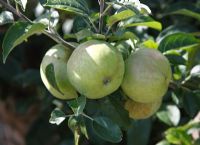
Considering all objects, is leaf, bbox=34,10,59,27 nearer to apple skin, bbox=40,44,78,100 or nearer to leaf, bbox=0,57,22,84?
apple skin, bbox=40,44,78,100

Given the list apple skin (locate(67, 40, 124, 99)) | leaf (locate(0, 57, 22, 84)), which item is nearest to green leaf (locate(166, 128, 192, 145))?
apple skin (locate(67, 40, 124, 99))

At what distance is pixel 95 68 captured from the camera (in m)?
1.11

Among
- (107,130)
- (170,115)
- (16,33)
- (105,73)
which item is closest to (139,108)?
(107,130)

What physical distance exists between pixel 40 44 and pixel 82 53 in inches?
48.9

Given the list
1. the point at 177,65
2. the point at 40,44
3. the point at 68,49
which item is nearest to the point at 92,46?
the point at 68,49

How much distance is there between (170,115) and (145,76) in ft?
2.05

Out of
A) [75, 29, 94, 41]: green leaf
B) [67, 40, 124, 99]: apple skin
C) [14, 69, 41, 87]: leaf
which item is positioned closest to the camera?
[67, 40, 124, 99]: apple skin

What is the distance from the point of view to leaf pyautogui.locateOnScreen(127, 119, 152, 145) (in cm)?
187

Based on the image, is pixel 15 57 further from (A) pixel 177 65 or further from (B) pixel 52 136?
(A) pixel 177 65

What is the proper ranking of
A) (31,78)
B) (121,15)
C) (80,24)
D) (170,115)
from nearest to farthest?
(121,15)
(80,24)
(170,115)
(31,78)

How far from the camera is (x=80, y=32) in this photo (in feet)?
4.05

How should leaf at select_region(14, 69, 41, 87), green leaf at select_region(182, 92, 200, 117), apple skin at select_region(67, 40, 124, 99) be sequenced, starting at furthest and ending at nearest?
leaf at select_region(14, 69, 41, 87) < green leaf at select_region(182, 92, 200, 117) < apple skin at select_region(67, 40, 124, 99)

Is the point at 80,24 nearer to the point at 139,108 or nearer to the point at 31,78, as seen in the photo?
the point at 139,108

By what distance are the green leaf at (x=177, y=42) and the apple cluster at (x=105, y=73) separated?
20cm
